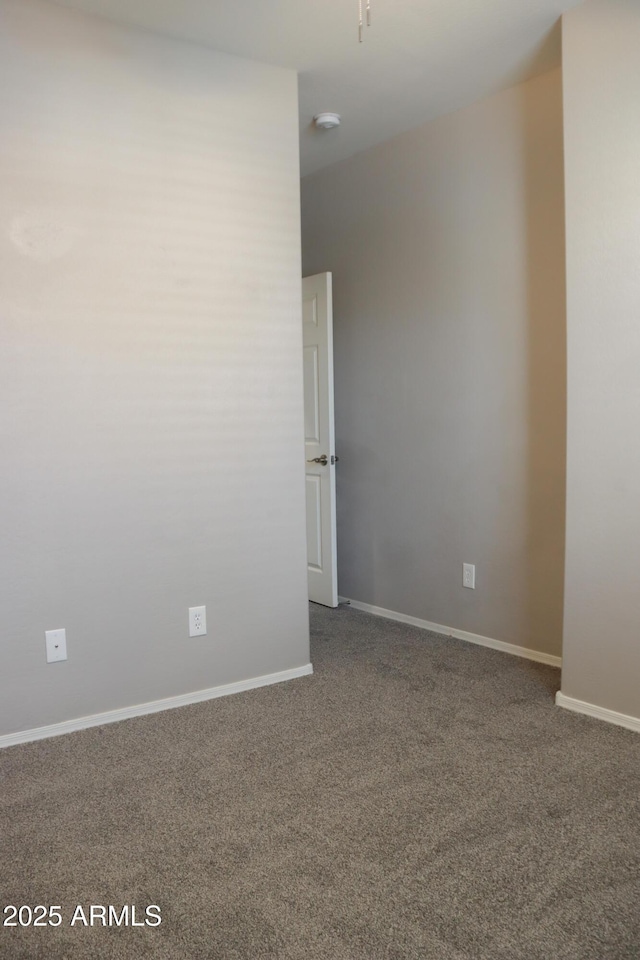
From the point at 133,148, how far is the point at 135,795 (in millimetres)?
2260

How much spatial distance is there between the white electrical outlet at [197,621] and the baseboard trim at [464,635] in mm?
1406

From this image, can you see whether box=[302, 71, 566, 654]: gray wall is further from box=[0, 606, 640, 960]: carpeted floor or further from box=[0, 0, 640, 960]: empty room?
box=[0, 606, 640, 960]: carpeted floor

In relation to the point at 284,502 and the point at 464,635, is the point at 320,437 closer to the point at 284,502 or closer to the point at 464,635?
the point at 284,502

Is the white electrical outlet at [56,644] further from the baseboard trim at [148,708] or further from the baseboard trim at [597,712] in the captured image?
the baseboard trim at [597,712]

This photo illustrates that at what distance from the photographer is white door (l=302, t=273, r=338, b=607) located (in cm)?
427

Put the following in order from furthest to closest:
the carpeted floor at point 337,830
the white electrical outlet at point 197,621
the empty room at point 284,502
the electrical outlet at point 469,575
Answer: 1. the electrical outlet at point 469,575
2. the white electrical outlet at point 197,621
3. the empty room at point 284,502
4. the carpeted floor at point 337,830

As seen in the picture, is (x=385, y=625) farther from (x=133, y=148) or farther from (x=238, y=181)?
(x=133, y=148)

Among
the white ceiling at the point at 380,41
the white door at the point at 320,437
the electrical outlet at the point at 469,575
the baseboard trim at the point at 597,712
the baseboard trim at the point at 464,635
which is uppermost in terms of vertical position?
the white ceiling at the point at 380,41

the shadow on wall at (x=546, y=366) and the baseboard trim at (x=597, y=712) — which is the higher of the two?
the shadow on wall at (x=546, y=366)

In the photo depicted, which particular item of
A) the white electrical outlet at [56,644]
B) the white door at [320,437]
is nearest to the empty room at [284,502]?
the white electrical outlet at [56,644]

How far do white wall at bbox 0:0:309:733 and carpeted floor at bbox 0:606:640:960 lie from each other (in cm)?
34

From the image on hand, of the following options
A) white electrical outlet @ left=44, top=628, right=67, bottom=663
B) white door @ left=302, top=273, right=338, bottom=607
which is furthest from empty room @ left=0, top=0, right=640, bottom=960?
white door @ left=302, top=273, right=338, bottom=607

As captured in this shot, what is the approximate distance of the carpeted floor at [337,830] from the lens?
1.66 m

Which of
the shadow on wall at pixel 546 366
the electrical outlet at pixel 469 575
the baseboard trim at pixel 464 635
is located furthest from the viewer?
the electrical outlet at pixel 469 575
